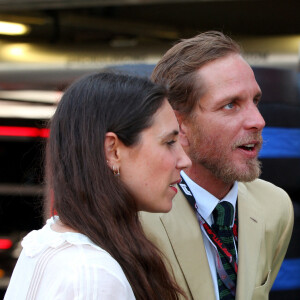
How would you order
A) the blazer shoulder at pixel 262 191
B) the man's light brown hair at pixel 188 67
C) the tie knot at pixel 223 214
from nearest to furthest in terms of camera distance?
the tie knot at pixel 223 214 < the man's light brown hair at pixel 188 67 < the blazer shoulder at pixel 262 191

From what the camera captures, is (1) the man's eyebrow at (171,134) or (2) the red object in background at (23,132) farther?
(2) the red object in background at (23,132)

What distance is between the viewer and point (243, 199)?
2039mm

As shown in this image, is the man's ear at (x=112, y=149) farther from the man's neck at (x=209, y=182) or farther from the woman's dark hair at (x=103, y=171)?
the man's neck at (x=209, y=182)

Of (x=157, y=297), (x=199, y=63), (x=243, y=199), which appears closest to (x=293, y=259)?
(x=243, y=199)

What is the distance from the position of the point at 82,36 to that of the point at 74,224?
4397 millimetres

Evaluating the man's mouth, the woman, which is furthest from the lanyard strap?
the woman

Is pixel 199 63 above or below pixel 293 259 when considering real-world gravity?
above

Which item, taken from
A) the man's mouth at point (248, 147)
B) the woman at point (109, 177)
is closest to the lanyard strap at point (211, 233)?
the man's mouth at point (248, 147)

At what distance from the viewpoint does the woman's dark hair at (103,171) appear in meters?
1.38

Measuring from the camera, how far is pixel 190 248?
181 centimetres

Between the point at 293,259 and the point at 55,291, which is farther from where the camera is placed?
the point at 293,259

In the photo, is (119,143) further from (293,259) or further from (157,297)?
(293,259)

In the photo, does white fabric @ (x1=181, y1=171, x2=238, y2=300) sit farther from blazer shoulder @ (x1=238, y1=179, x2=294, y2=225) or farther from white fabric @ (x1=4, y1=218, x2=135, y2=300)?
white fabric @ (x1=4, y1=218, x2=135, y2=300)

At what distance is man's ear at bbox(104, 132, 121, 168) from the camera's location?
1393 mm
